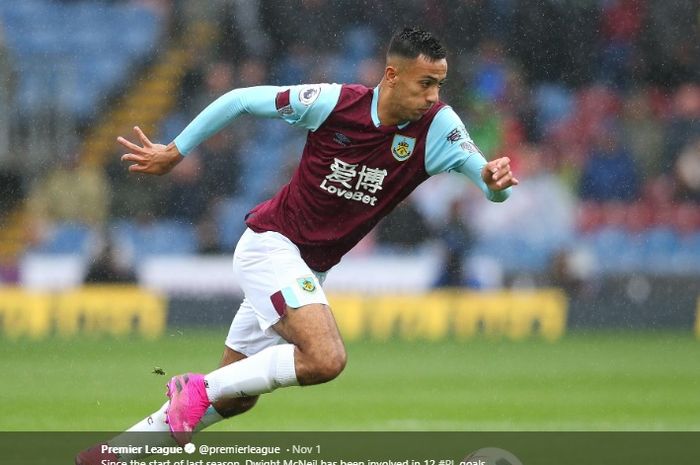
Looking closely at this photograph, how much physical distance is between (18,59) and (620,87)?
8181 mm

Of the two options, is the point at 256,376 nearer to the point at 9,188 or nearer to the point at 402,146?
the point at 402,146

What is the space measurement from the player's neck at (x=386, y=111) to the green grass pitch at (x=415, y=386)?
2690mm

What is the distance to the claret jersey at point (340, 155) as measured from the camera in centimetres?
625

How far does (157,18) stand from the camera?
1933 cm

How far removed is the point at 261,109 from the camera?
6309 millimetres

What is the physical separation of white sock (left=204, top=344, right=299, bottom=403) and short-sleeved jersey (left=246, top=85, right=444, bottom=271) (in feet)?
2.07

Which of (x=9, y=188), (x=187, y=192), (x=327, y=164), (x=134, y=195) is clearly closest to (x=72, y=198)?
(x=134, y=195)

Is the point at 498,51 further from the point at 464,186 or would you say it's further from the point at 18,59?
the point at 18,59

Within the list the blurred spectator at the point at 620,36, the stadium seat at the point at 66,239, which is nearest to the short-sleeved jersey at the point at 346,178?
the stadium seat at the point at 66,239

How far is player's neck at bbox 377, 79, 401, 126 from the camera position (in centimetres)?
627

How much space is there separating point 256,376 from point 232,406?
36 centimetres

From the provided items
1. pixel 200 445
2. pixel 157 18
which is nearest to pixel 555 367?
pixel 200 445

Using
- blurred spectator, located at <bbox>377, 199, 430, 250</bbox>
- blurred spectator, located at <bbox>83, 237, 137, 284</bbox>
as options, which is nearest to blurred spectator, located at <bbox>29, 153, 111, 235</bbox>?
blurred spectator, located at <bbox>83, 237, 137, 284</bbox>

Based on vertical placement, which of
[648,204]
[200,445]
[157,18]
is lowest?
[200,445]
